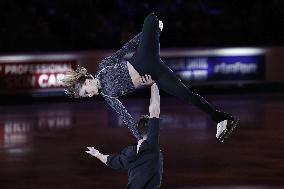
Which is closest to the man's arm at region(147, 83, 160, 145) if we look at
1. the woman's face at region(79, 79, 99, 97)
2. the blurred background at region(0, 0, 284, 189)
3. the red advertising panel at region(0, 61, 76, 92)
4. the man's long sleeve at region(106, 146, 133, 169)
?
the man's long sleeve at region(106, 146, 133, 169)

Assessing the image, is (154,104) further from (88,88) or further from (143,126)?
(88,88)

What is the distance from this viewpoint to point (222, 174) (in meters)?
11.2

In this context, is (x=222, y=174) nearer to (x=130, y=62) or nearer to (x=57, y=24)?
(x=130, y=62)

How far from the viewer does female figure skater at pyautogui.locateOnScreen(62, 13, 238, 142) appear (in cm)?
682

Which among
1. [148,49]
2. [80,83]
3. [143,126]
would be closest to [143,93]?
[148,49]

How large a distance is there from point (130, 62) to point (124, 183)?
402cm

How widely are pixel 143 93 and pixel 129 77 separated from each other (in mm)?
14759

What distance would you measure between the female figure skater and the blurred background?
363 cm

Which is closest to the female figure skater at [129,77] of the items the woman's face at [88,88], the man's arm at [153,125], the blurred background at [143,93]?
the woman's face at [88,88]

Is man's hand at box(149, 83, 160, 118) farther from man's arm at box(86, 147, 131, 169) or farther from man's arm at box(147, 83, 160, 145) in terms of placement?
man's arm at box(86, 147, 131, 169)

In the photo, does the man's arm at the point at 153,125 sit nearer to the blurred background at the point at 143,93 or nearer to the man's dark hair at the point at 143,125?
the man's dark hair at the point at 143,125

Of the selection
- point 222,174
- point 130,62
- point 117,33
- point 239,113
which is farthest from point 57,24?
point 130,62

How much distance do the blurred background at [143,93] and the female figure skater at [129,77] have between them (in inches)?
143

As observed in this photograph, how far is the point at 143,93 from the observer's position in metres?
21.8
